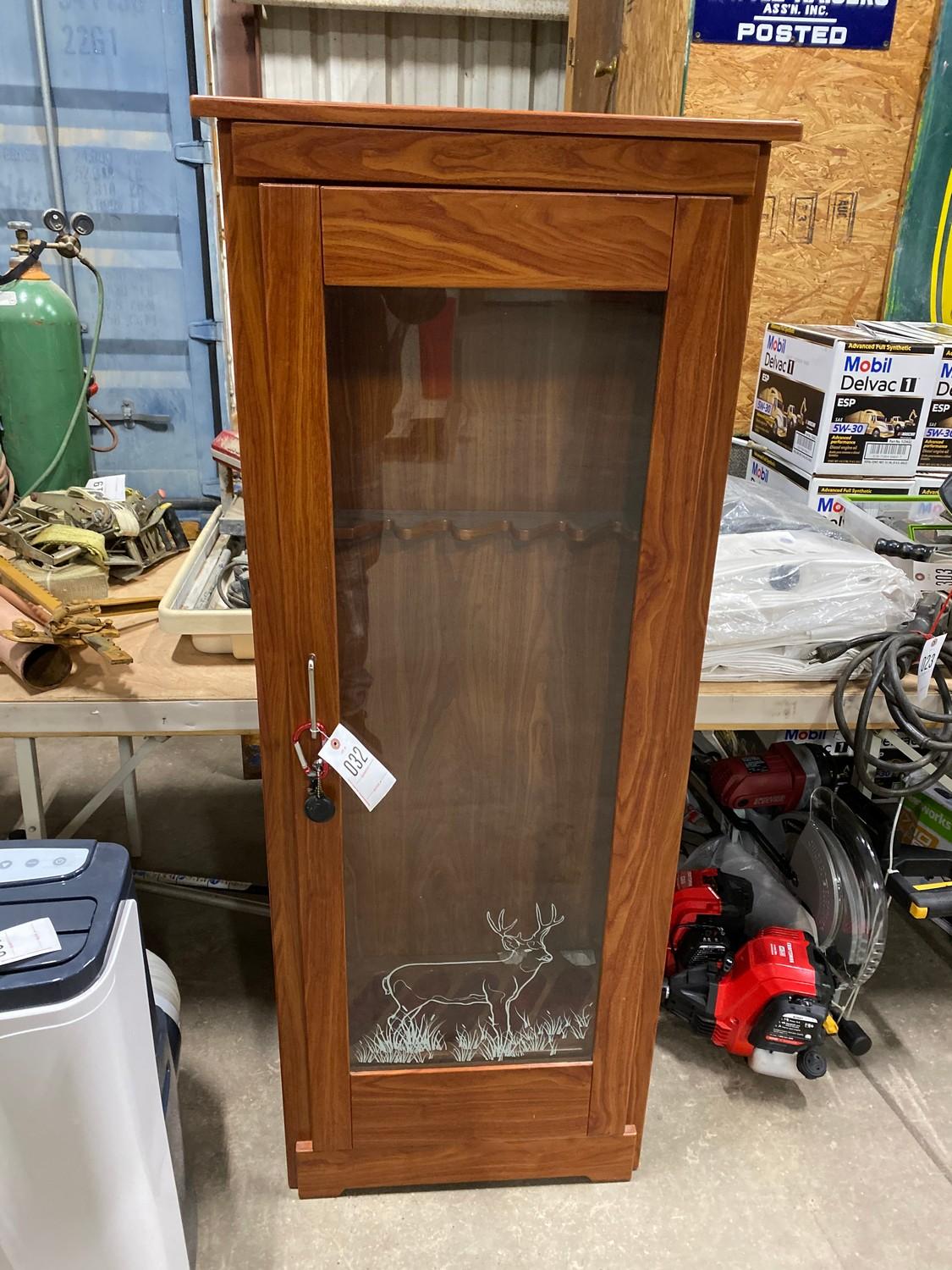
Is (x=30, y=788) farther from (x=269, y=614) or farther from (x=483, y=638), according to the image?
(x=483, y=638)

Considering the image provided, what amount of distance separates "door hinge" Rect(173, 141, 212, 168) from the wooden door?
2470mm

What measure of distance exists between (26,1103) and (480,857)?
690 millimetres

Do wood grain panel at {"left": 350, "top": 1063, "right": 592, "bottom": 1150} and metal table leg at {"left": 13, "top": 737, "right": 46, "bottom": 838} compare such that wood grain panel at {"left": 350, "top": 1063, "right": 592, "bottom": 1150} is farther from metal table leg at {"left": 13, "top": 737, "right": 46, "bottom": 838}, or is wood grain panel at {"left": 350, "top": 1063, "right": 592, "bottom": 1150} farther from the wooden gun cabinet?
metal table leg at {"left": 13, "top": 737, "right": 46, "bottom": 838}

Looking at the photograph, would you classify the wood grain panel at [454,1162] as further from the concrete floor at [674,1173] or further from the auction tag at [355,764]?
the auction tag at [355,764]

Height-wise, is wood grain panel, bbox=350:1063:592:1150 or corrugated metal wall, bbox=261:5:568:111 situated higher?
corrugated metal wall, bbox=261:5:568:111

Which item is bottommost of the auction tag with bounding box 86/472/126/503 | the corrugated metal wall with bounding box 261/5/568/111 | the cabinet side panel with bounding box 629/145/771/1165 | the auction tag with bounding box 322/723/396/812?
the auction tag with bounding box 322/723/396/812

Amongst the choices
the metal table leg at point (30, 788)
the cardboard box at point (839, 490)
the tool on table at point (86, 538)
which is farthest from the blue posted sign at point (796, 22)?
the metal table leg at point (30, 788)

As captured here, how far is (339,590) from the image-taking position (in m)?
1.23

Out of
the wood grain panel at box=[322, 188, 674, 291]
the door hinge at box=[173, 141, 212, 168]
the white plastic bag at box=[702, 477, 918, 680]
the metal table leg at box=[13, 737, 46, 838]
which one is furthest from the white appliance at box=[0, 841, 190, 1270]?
the door hinge at box=[173, 141, 212, 168]

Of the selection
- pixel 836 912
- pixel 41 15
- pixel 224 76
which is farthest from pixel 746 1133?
pixel 41 15

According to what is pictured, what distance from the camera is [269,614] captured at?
3.80 feet

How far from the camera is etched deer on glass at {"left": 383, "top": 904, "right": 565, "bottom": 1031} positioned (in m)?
1.47

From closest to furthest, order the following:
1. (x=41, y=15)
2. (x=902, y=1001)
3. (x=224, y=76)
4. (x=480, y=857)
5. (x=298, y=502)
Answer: (x=298, y=502) → (x=480, y=857) → (x=902, y=1001) → (x=41, y=15) → (x=224, y=76)

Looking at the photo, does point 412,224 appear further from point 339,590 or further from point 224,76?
point 224,76
